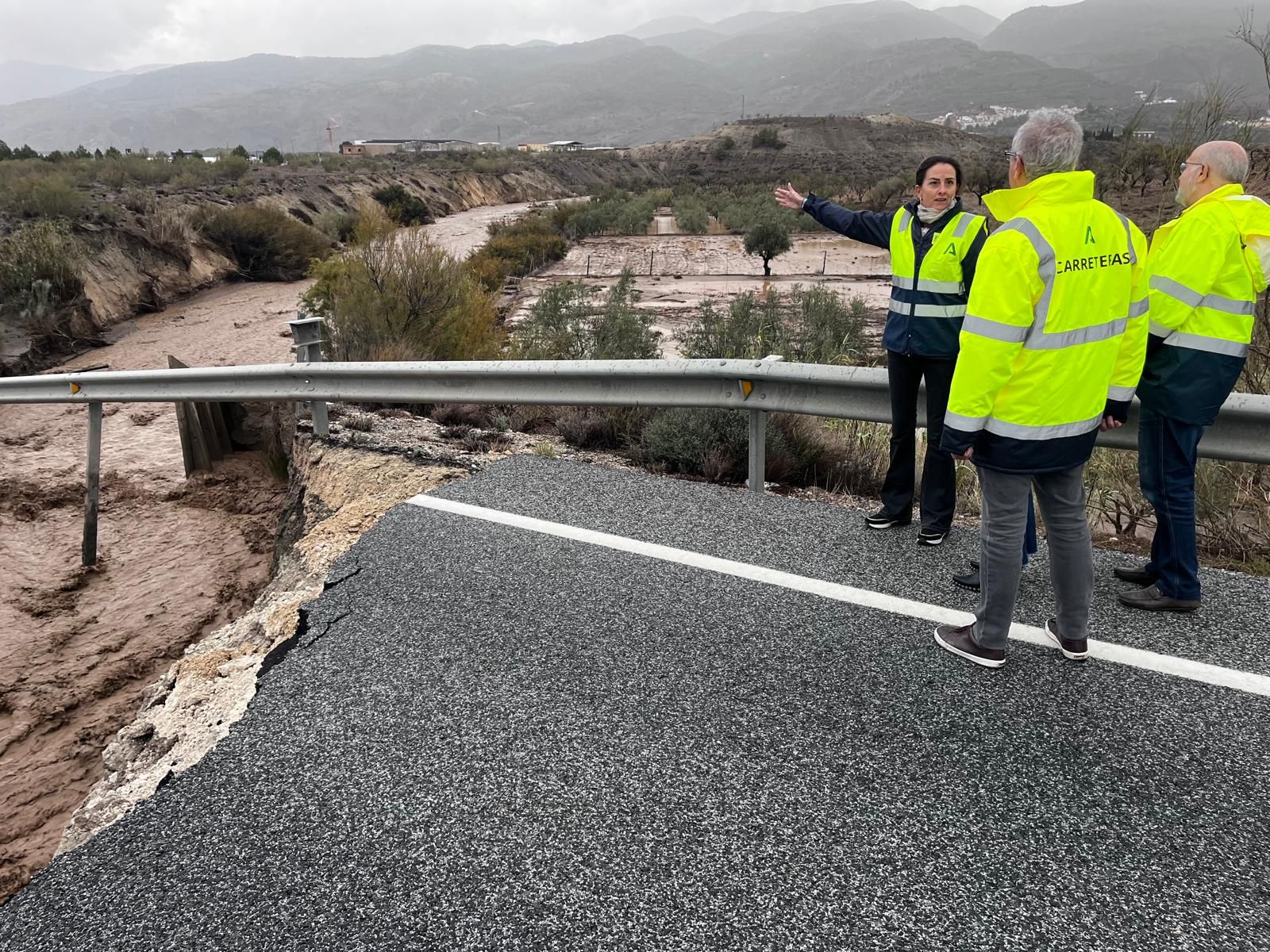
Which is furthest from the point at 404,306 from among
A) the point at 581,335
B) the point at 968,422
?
the point at 968,422

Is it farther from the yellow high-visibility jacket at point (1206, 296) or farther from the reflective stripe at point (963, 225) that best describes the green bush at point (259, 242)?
the yellow high-visibility jacket at point (1206, 296)

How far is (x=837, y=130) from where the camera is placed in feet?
315

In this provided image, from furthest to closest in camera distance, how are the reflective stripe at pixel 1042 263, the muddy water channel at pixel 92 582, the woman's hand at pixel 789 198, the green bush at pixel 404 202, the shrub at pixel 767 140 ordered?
the shrub at pixel 767 140, the green bush at pixel 404 202, the woman's hand at pixel 789 198, the muddy water channel at pixel 92 582, the reflective stripe at pixel 1042 263

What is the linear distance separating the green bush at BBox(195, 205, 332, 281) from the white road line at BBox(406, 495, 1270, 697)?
2429 centimetres

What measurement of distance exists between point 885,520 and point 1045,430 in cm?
151

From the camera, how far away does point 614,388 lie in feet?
17.7

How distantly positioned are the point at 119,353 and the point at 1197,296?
18736 millimetres

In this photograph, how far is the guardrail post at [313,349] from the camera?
6.13m

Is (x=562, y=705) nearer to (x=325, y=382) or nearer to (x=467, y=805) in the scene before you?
(x=467, y=805)

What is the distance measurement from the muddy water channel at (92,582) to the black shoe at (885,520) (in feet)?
13.7

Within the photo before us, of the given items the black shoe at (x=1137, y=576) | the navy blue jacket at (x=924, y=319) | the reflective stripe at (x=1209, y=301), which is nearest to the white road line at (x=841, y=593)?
the black shoe at (x=1137, y=576)

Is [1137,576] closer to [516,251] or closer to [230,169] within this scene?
[516,251]

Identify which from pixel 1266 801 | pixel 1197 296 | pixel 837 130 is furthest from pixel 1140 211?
pixel 837 130

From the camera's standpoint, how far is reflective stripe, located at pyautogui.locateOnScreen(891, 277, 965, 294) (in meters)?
4.11
